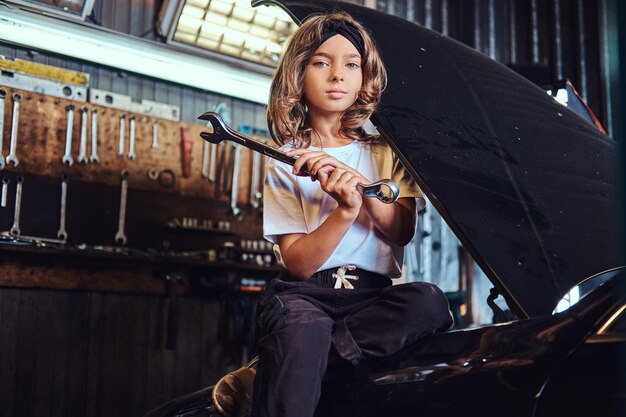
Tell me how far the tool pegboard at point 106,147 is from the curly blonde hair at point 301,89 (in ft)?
8.33

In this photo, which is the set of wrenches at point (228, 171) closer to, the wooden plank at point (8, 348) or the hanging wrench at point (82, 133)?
the hanging wrench at point (82, 133)

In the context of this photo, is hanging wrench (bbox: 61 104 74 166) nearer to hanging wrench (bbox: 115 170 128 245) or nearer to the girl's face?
hanging wrench (bbox: 115 170 128 245)

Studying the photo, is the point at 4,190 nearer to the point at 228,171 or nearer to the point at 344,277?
the point at 228,171

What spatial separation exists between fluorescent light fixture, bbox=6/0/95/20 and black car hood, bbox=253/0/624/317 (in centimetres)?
272

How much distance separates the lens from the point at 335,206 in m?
1.88

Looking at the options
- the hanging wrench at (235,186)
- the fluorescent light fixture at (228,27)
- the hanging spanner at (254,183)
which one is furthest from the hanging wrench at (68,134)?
the hanging spanner at (254,183)

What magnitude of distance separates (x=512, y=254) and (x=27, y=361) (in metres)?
3.34

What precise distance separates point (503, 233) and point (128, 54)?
11.4 feet

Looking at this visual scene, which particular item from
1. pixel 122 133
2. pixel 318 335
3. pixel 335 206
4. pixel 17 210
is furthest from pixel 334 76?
pixel 122 133

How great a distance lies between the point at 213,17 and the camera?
483 cm

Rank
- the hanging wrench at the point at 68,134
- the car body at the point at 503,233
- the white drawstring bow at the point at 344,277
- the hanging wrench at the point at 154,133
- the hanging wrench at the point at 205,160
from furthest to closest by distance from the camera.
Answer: the hanging wrench at the point at 205,160, the hanging wrench at the point at 154,133, the hanging wrench at the point at 68,134, the white drawstring bow at the point at 344,277, the car body at the point at 503,233

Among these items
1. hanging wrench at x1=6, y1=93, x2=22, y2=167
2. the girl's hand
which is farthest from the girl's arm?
hanging wrench at x1=6, y1=93, x2=22, y2=167

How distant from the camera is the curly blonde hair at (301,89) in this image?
189 cm

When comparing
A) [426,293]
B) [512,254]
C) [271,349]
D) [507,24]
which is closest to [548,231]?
[512,254]
